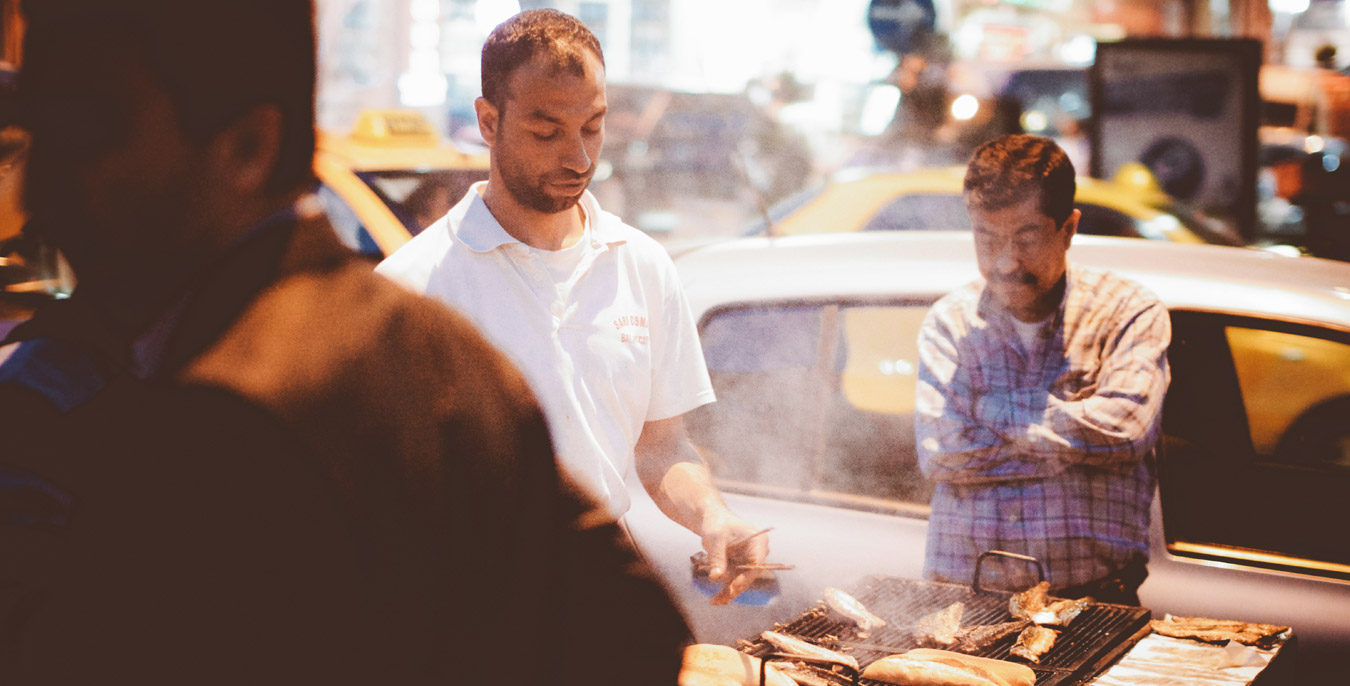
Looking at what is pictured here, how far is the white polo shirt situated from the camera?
2.11m

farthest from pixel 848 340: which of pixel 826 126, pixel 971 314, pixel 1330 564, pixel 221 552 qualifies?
pixel 826 126

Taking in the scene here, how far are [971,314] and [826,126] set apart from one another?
11.6 m

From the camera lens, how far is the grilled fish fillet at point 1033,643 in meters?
2.12

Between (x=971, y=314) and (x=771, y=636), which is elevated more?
(x=971, y=314)

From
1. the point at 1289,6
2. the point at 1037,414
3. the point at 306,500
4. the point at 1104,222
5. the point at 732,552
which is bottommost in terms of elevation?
the point at 732,552

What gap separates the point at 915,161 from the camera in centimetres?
854

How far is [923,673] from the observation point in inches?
77.7

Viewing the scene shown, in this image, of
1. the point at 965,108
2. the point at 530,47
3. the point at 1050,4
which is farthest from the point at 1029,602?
the point at 1050,4

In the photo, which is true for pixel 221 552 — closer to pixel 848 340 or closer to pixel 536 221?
pixel 536 221

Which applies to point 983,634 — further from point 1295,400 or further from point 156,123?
point 1295,400

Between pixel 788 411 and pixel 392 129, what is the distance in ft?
12.0

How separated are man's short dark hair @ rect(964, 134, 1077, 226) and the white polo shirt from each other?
901 millimetres

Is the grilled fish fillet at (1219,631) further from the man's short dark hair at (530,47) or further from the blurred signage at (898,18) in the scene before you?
the blurred signage at (898,18)

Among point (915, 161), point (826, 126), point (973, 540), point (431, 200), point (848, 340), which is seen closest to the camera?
point (973, 540)
